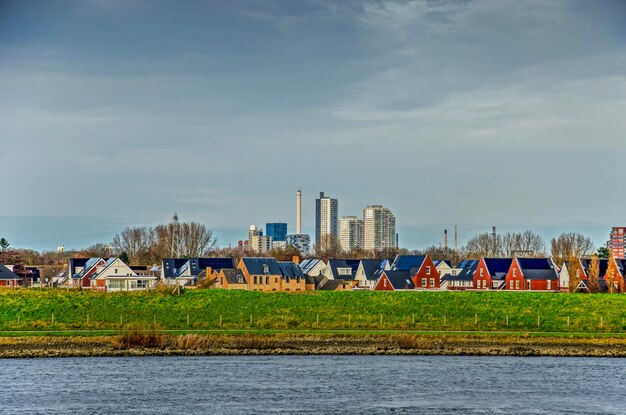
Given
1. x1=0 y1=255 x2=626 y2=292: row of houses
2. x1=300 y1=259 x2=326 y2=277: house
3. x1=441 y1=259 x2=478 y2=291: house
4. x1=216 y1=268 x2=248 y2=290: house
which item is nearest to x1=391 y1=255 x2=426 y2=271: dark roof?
x1=0 y1=255 x2=626 y2=292: row of houses

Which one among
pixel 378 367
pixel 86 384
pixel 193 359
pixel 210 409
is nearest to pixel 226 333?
pixel 193 359

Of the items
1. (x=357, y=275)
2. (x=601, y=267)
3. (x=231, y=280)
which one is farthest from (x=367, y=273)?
(x=601, y=267)

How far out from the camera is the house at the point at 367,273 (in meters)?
136

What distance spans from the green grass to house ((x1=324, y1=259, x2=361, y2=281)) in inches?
2306

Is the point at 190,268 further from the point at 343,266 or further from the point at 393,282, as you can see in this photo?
the point at 343,266

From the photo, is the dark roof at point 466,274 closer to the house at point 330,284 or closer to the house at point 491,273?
the house at point 491,273

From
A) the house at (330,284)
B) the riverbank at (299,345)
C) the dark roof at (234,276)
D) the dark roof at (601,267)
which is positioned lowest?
the riverbank at (299,345)

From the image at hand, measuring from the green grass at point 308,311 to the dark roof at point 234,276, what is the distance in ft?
104

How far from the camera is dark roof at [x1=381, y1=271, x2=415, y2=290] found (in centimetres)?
12388

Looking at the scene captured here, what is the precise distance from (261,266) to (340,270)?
27.0 m

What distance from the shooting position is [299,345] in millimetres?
59219

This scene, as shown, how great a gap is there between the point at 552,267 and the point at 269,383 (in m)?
88.4

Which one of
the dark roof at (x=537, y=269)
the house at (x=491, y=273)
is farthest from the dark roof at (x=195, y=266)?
the dark roof at (x=537, y=269)

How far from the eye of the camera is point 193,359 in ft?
179
